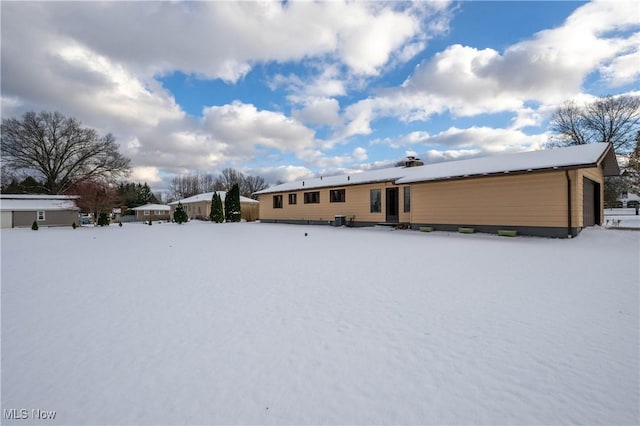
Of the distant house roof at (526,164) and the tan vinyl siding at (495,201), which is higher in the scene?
the distant house roof at (526,164)

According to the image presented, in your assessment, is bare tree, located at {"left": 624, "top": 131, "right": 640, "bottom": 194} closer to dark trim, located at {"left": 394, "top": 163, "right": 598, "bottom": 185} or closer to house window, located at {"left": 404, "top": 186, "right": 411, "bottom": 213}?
dark trim, located at {"left": 394, "top": 163, "right": 598, "bottom": 185}

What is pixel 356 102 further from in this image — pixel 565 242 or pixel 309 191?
pixel 565 242

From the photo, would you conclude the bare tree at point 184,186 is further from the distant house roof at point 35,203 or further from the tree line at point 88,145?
the distant house roof at point 35,203

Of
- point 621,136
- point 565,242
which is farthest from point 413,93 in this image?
point 621,136

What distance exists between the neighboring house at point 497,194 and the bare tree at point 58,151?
3147 cm

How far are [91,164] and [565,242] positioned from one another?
44.9 meters

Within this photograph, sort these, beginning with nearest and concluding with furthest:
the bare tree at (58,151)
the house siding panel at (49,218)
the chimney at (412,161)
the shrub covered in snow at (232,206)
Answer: the chimney at (412,161)
the house siding panel at (49,218)
the bare tree at (58,151)
the shrub covered in snow at (232,206)

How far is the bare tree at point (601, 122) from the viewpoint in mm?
23125

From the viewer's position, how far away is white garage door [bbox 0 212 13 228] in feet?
82.3

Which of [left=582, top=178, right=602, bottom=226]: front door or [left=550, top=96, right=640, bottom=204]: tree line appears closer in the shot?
[left=582, top=178, right=602, bottom=226]: front door

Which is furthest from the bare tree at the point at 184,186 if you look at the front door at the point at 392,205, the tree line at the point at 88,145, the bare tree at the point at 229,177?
the front door at the point at 392,205

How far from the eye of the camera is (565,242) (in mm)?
10352

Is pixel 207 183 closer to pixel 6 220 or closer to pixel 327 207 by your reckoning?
pixel 6 220

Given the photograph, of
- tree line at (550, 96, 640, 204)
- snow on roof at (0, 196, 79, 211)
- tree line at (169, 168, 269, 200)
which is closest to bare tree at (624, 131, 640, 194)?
tree line at (550, 96, 640, 204)
